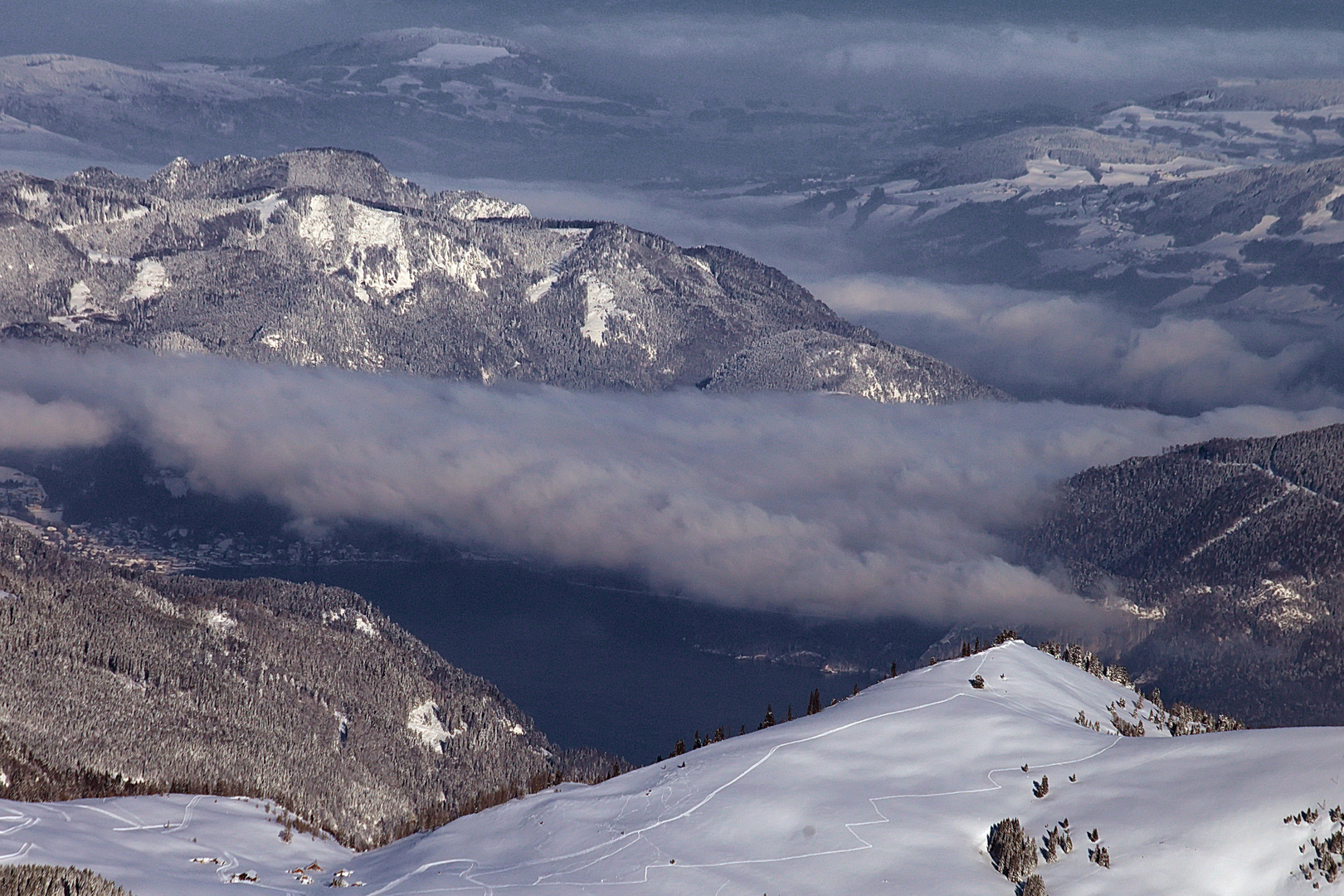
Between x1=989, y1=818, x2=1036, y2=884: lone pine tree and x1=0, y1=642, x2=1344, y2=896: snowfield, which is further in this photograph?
x1=989, y1=818, x2=1036, y2=884: lone pine tree

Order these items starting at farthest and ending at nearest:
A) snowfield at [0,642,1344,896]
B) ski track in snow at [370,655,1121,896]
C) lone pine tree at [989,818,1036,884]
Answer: ski track in snow at [370,655,1121,896] → lone pine tree at [989,818,1036,884] → snowfield at [0,642,1344,896]

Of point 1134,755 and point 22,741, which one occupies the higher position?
point 22,741

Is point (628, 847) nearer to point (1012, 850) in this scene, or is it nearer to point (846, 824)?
point (846, 824)

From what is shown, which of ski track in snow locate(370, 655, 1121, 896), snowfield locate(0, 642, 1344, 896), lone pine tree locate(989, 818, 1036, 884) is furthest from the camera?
ski track in snow locate(370, 655, 1121, 896)

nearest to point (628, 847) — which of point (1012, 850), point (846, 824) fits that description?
point (846, 824)

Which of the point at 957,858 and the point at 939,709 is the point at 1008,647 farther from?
the point at 957,858

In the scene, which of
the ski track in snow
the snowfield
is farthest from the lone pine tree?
the ski track in snow

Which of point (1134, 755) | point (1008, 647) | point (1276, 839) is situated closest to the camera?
→ point (1276, 839)

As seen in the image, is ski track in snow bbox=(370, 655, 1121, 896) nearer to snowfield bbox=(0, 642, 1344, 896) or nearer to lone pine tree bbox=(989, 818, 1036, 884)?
snowfield bbox=(0, 642, 1344, 896)

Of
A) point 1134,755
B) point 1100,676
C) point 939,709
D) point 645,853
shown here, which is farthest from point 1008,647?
point 645,853
